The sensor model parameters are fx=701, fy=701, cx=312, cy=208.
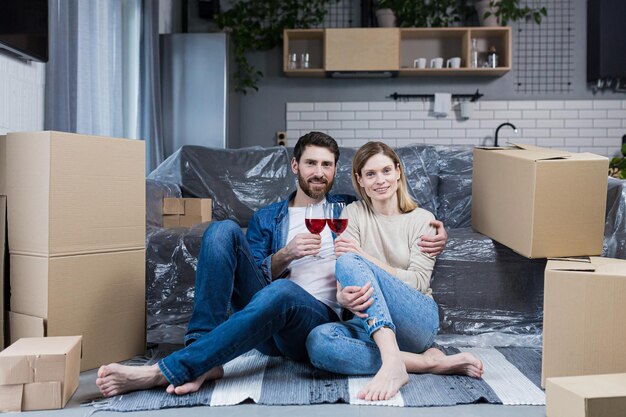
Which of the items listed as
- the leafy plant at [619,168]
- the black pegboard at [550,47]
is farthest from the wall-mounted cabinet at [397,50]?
the leafy plant at [619,168]

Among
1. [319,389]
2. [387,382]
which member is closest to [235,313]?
[319,389]

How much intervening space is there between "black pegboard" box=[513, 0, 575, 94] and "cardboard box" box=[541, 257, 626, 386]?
148 inches

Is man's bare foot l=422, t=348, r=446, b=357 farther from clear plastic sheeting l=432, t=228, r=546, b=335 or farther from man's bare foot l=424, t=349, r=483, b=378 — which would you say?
clear plastic sheeting l=432, t=228, r=546, b=335

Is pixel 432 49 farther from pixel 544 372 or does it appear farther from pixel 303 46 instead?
pixel 544 372

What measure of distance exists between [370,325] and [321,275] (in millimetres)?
305

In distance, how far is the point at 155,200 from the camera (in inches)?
122

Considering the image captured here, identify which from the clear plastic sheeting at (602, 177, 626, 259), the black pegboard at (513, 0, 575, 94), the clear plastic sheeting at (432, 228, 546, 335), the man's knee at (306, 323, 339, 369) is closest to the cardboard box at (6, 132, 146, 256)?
the man's knee at (306, 323, 339, 369)

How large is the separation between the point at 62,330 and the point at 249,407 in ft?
2.19

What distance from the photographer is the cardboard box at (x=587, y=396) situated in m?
1.49

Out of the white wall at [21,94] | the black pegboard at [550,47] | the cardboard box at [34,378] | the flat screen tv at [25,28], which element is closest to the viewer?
the cardboard box at [34,378]

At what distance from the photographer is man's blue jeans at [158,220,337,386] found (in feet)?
5.91

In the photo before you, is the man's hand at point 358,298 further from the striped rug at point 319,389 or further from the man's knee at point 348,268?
the striped rug at point 319,389

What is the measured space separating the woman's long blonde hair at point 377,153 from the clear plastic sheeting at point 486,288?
0.47 m

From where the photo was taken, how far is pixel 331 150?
7.12 feet
